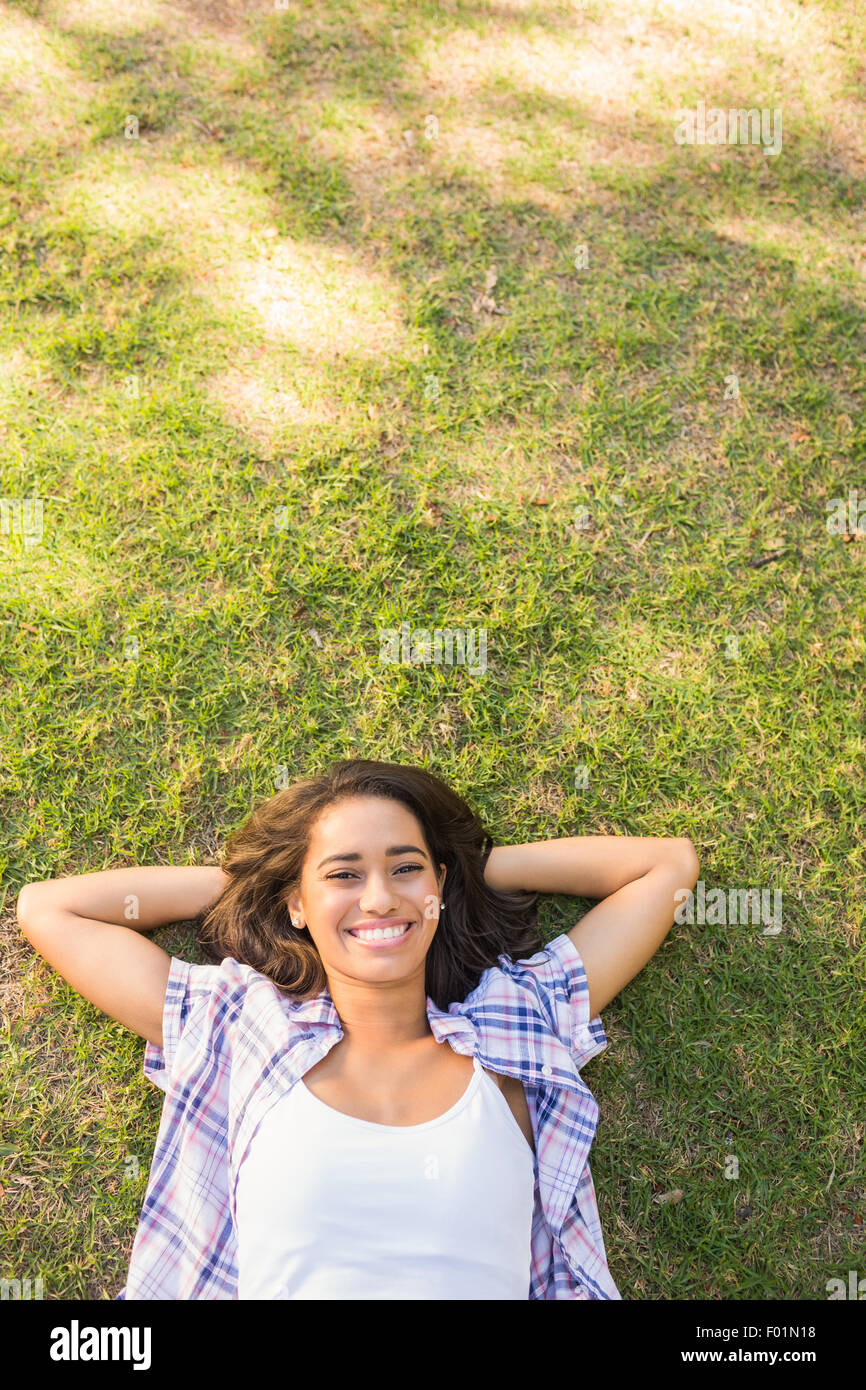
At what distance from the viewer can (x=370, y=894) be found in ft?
9.53

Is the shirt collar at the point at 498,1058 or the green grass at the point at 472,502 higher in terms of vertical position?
the green grass at the point at 472,502

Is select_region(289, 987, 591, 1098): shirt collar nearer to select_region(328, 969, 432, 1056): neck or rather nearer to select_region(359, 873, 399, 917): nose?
select_region(328, 969, 432, 1056): neck

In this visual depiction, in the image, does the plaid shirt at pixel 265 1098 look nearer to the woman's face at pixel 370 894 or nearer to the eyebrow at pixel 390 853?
the woman's face at pixel 370 894

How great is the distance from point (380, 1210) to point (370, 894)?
0.92 metres

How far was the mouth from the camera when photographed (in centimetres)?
294

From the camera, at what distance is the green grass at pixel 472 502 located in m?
3.63

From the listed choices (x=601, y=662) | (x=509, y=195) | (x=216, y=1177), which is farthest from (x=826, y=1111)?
(x=509, y=195)

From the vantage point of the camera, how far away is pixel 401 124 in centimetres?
476

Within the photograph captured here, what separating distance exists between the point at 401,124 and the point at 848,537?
10.1 feet

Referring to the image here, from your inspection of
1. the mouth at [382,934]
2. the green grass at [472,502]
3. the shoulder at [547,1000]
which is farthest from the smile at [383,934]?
the green grass at [472,502]

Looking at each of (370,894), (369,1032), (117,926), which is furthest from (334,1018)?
(117,926)

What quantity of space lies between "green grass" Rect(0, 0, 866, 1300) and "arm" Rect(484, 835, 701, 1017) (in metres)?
0.22

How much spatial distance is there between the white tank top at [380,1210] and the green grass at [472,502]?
90 centimetres
